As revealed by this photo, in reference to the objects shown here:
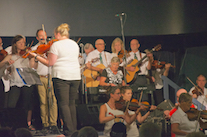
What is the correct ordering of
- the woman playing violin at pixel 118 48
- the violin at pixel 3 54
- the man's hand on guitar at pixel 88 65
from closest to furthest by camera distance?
the violin at pixel 3 54 < the man's hand on guitar at pixel 88 65 < the woman playing violin at pixel 118 48

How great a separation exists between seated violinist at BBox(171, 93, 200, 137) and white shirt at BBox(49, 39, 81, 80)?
1.18 metres

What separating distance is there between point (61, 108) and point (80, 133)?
1.28ft

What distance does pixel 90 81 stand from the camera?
452 cm

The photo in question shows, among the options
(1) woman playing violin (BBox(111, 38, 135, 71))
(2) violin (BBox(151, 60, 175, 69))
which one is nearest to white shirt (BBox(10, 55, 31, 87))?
(1) woman playing violin (BBox(111, 38, 135, 71))

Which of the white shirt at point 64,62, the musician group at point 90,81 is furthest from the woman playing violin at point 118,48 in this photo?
the white shirt at point 64,62

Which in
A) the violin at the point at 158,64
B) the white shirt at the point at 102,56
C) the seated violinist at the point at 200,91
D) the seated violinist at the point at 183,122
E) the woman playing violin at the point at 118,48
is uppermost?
the woman playing violin at the point at 118,48

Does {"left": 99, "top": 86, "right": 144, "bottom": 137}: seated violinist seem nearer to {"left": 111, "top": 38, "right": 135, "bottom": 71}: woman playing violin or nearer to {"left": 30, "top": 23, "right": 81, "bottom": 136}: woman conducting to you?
{"left": 30, "top": 23, "right": 81, "bottom": 136}: woman conducting

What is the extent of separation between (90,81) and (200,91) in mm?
1829

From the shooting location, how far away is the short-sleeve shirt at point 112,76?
418 centimetres

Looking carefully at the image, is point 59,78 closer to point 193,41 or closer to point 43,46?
point 43,46

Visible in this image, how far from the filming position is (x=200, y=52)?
5.04m

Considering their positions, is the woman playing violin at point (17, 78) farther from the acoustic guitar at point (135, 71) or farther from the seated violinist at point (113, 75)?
the acoustic guitar at point (135, 71)

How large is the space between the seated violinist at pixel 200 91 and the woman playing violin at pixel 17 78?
260cm

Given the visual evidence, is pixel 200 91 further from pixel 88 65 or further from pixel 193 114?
pixel 88 65
